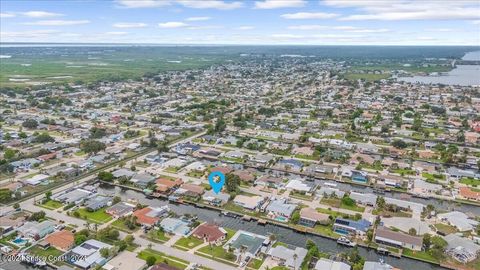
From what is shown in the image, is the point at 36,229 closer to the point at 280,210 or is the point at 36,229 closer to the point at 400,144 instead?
the point at 280,210

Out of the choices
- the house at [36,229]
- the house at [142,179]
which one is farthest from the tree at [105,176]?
the house at [36,229]

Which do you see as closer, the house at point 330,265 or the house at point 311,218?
the house at point 330,265

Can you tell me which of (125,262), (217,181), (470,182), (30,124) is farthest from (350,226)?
(30,124)

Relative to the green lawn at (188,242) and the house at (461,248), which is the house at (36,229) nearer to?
the green lawn at (188,242)

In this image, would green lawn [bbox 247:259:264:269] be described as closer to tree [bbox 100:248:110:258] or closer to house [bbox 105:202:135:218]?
tree [bbox 100:248:110:258]

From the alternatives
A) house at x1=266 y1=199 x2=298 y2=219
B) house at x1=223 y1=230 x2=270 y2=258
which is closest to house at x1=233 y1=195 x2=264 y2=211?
house at x1=266 y1=199 x2=298 y2=219

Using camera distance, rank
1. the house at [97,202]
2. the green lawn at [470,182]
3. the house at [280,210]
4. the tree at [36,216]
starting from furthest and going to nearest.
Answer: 1. the green lawn at [470,182]
2. the house at [97,202]
3. the house at [280,210]
4. the tree at [36,216]

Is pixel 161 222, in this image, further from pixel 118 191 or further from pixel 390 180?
pixel 390 180
